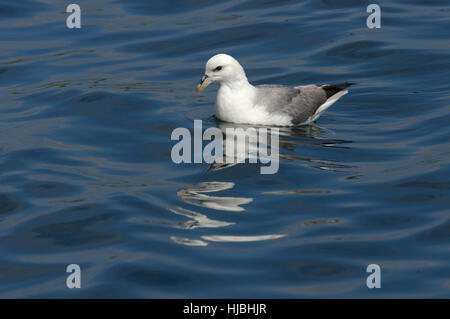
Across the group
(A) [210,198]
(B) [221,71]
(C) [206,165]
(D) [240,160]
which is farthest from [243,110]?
(A) [210,198]

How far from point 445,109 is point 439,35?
4066 mm

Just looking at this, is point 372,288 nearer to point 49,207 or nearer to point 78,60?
point 49,207

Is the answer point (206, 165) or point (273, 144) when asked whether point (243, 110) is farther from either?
point (206, 165)

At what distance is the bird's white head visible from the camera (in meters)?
14.1

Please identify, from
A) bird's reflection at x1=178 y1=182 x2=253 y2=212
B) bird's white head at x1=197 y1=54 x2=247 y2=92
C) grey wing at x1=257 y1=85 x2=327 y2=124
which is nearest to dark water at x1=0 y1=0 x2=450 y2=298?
bird's reflection at x1=178 y1=182 x2=253 y2=212

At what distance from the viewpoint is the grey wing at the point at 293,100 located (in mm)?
14102

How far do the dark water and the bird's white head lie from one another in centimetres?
67

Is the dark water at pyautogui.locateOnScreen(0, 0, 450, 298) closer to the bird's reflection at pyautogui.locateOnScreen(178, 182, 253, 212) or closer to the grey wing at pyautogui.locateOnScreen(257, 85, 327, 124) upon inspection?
the bird's reflection at pyautogui.locateOnScreen(178, 182, 253, 212)

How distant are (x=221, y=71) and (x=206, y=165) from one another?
2209mm

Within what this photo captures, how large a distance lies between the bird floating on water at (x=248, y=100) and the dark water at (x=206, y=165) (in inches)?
13.8

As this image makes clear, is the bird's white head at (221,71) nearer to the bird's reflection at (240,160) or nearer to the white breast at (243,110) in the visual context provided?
Result: the white breast at (243,110)

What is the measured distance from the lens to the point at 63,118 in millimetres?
14539

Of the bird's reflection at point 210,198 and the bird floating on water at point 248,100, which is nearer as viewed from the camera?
the bird's reflection at point 210,198

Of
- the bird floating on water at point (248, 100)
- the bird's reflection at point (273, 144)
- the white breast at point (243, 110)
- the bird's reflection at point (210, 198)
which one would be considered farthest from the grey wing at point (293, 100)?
the bird's reflection at point (210, 198)
